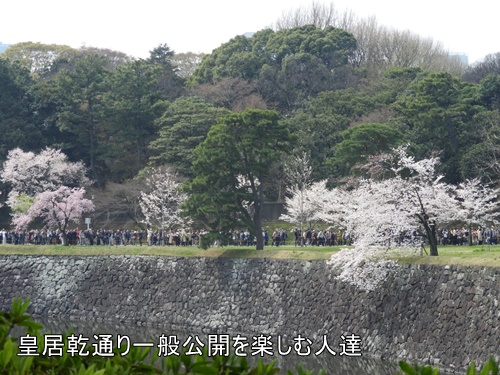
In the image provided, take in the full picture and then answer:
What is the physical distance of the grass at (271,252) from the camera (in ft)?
89.7

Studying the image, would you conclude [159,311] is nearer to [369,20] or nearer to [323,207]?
[323,207]

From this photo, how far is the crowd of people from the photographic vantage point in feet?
133

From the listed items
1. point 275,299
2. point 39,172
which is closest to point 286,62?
point 39,172

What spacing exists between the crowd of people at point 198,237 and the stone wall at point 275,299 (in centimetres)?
264

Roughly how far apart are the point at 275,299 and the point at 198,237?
1188 cm

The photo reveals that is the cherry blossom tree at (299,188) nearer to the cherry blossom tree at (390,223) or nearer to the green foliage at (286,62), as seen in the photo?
the green foliage at (286,62)

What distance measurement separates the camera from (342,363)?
27.0 m

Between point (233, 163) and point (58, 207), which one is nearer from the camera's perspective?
point (233, 163)

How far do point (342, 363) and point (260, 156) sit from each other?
12.6 m

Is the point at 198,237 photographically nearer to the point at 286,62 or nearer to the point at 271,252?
the point at 271,252

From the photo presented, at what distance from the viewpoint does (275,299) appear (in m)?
34.1

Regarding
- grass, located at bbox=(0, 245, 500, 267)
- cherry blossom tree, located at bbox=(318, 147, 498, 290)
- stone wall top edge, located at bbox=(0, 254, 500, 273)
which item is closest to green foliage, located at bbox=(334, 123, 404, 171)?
grass, located at bbox=(0, 245, 500, 267)

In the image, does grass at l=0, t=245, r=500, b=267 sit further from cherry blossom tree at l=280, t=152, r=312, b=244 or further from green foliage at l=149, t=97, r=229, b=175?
green foliage at l=149, t=97, r=229, b=175

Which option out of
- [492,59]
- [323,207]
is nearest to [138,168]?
[323,207]
